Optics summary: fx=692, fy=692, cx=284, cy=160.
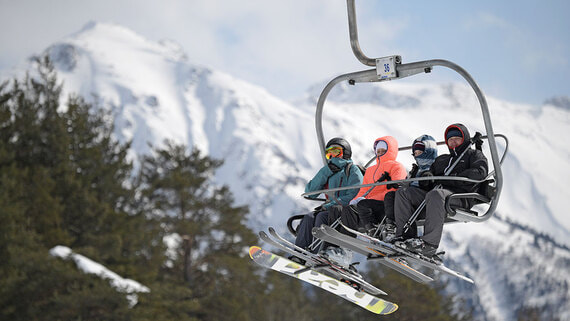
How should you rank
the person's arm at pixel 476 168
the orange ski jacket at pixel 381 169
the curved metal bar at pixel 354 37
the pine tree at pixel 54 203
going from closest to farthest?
the curved metal bar at pixel 354 37 → the person's arm at pixel 476 168 → the orange ski jacket at pixel 381 169 → the pine tree at pixel 54 203

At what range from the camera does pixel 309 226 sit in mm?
6414

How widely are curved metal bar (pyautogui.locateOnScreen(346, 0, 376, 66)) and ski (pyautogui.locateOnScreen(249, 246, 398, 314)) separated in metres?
2.00

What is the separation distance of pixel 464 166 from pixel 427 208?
443 millimetres

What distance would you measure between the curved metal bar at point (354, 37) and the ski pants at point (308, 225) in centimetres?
164

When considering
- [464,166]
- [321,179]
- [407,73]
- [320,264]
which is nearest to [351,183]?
[321,179]

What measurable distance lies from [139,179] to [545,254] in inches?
5589

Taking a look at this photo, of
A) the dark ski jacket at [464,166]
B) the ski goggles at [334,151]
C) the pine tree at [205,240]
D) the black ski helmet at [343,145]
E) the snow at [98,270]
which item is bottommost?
the snow at [98,270]

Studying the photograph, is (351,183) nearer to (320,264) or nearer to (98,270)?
(320,264)

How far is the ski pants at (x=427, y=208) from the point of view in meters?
5.37

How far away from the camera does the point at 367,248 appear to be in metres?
5.60

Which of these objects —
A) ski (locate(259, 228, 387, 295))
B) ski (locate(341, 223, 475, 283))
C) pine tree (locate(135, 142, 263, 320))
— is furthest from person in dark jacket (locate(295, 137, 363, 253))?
pine tree (locate(135, 142, 263, 320))

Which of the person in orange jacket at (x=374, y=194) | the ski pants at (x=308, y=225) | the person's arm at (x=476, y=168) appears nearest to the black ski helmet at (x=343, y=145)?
the person in orange jacket at (x=374, y=194)

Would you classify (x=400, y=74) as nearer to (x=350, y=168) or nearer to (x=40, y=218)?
(x=350, y=168)

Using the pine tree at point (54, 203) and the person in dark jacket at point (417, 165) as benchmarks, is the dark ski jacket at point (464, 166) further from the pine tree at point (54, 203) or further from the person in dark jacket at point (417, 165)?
the pine tree at point (54, 203)
